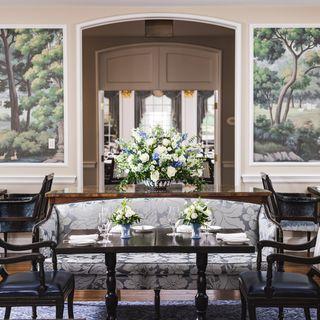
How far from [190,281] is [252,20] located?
12.5 feet

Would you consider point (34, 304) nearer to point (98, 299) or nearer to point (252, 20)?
point (98, 299)

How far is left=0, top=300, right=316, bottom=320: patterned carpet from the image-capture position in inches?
183

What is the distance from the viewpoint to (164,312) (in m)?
4.78

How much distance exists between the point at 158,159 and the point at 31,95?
9.33 ft

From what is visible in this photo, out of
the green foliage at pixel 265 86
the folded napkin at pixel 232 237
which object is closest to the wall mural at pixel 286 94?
the green foliage at pixel 265 86

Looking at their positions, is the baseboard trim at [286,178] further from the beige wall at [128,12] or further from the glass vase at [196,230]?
the glass vase at [196,230]

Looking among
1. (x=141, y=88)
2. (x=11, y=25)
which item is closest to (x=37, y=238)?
(x=11, y=25)

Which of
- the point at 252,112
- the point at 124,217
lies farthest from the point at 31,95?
the point at 124,217

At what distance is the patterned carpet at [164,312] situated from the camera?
15.3 ft

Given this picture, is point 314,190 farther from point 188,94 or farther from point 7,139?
point 188,94

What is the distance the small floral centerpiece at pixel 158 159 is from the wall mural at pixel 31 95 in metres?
2.36

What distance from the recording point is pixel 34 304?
3.79 meters

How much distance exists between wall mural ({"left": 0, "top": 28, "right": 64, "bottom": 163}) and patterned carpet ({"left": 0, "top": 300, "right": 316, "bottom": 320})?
2827mm

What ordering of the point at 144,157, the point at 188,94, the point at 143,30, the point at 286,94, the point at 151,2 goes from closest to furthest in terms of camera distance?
the point at 144,157, the point at 151,2, the point at 286,94, the point at 143,30, the point at 188,94
